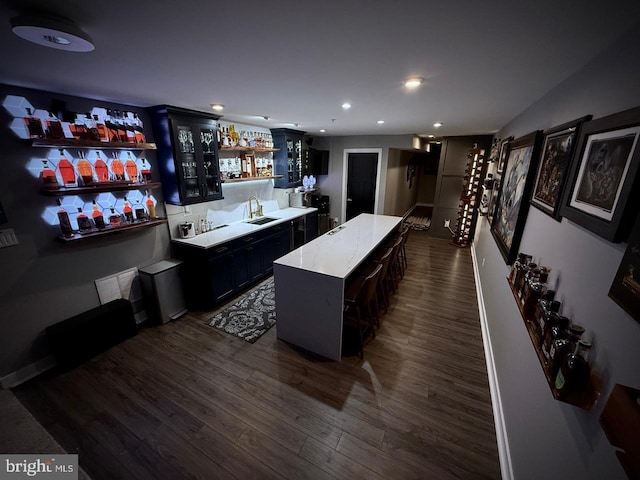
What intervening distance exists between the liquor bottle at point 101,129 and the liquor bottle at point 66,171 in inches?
13.0

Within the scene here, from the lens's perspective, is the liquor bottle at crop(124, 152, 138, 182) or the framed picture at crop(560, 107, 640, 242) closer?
the framed picture at crop(560, 107, 640, 242)

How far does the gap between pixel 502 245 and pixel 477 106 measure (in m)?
1.46

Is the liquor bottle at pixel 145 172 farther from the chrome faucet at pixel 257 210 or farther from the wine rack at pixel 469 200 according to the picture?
the wine rack at pixel 469 200

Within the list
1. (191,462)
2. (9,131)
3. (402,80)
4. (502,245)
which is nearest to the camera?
(191,462)

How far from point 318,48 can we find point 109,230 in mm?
2546

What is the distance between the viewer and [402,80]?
1777 millimetres

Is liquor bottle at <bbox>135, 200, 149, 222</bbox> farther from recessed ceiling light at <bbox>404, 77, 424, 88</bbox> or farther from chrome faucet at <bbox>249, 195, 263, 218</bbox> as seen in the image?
recessed ceiling light at <bbox>404, 77, 424, 88</bbox>

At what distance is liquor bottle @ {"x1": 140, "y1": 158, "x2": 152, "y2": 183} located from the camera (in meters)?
2.84

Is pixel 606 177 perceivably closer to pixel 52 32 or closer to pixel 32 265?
pixel 52 32

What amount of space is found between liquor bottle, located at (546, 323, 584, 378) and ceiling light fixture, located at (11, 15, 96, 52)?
2.38 meters

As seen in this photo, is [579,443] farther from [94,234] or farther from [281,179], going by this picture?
[281,179]

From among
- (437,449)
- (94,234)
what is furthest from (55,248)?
(437,449)

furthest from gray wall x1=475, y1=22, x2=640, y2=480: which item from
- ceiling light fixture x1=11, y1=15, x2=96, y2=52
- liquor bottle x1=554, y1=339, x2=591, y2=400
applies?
ceiling light fixture x1=11, y1=15, x2=96, y2=52

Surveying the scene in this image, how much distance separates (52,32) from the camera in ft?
3.32
